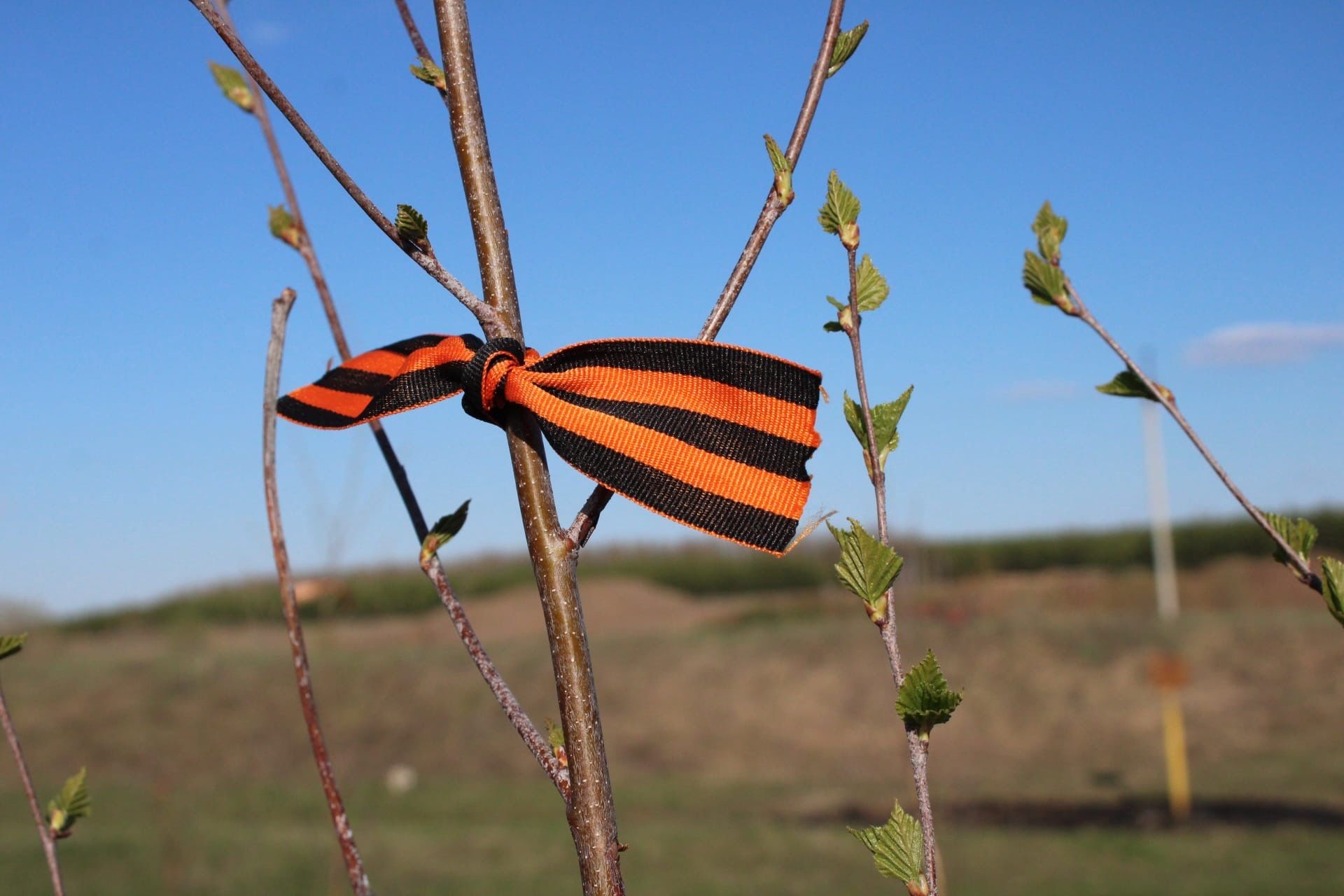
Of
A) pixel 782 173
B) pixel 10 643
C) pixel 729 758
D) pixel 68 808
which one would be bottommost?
pixel 729 758

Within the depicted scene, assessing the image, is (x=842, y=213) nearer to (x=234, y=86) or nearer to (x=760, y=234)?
(x=760, y=234)

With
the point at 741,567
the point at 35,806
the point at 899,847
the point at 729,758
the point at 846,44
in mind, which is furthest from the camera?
the point at 741,567

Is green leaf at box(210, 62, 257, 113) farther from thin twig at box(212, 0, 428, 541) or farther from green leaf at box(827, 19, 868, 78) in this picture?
green leaf at box(827, 19, 868, 78)

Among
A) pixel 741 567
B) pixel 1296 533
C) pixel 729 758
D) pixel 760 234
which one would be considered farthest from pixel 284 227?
pixel 741 567

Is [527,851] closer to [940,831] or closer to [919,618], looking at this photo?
[940,831]

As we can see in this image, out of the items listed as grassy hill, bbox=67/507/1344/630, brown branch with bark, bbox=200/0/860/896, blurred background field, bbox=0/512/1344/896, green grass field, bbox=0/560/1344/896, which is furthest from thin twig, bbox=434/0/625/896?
grassy hill, bbox=67/507/1344/630

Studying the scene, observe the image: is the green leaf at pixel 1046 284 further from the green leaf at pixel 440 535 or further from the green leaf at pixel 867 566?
the green leaf at pixel 440 535

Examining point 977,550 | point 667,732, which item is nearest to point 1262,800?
point 667,732

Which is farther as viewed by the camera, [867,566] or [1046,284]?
[1046,284]
